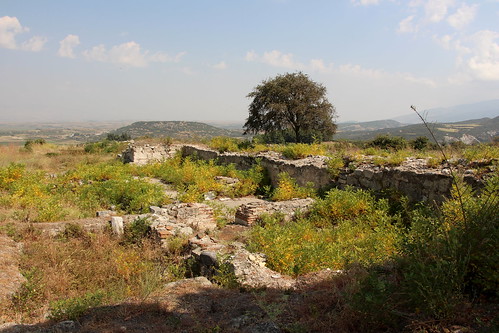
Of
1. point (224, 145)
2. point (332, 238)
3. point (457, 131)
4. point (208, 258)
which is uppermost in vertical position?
point (457, 131)

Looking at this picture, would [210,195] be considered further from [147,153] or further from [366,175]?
[147,153]

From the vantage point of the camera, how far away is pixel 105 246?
252 inches

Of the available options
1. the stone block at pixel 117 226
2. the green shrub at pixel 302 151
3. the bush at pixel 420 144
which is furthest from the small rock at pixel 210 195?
the bush at pixel 420 144

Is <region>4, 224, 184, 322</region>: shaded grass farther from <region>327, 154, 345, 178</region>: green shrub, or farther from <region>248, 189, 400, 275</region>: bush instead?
<region>327, 154, 345, 178</region>: green shrub

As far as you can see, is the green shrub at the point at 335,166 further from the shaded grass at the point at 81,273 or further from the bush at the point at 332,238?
the shaded grass at the point at 81,273

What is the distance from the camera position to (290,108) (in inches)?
809

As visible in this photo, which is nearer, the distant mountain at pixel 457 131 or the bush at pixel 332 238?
the bush at pixel 332 238

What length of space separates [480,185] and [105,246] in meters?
7.48

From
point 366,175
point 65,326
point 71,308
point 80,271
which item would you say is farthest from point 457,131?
point 65,326

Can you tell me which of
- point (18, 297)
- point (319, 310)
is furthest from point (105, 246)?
point (319, 310)

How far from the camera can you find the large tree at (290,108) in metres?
20.4

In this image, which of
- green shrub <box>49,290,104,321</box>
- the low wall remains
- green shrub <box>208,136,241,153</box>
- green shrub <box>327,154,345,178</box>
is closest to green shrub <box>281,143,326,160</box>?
the low wall remains

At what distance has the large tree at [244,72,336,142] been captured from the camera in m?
20.4

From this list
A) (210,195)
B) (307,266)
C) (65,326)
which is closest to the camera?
(65,326)
